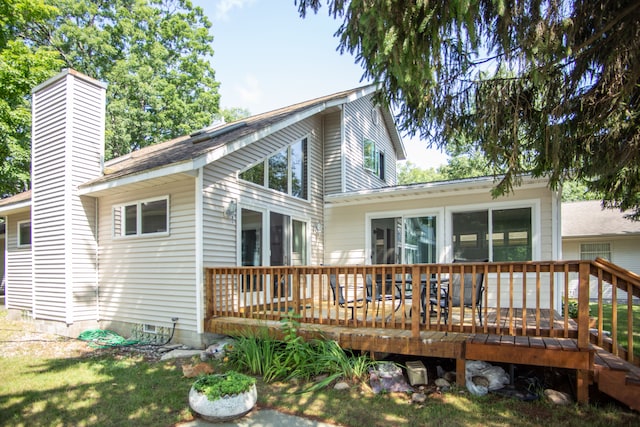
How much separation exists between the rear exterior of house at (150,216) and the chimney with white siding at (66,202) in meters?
0.02

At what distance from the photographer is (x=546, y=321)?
5.72 m

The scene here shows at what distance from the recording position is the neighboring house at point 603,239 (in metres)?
14.9

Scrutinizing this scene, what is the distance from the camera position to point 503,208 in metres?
7.91

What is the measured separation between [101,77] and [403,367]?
2208 cm

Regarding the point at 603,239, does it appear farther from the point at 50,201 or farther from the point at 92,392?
the point at 50,201

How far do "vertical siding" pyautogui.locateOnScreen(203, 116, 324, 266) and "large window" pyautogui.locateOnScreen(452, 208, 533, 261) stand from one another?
11.3 feet

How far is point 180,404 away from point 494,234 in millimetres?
6628

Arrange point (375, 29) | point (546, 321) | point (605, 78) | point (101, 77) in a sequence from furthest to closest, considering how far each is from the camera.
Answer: point (101, 77), point (546, 321), point (605, 78), point (375, 29)

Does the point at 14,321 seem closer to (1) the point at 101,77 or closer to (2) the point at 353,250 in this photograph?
(2) the point at 353,250

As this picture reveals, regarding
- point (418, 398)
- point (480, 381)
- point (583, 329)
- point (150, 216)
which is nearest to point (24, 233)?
point (150, 216)

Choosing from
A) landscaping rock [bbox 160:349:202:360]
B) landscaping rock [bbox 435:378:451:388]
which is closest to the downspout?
landscaping rock [bbox 160:349:202:360]

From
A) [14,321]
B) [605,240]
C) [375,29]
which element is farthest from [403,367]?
[605,240]

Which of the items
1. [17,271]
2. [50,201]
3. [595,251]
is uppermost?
[50,201]

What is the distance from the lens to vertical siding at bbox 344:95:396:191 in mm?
10539
